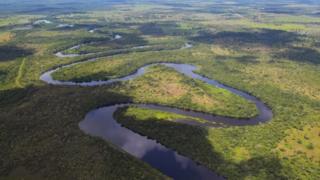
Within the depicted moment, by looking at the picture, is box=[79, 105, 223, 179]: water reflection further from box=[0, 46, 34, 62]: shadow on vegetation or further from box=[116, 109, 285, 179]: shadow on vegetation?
box=[0, 46, 34, 62]: shadow on vegetation

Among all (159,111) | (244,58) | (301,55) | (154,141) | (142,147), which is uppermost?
(301,55)

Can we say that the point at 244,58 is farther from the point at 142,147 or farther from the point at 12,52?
the point at 12,52

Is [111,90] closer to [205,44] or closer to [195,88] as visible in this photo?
[195,88]

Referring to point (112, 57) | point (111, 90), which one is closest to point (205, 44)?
point (112, 57)

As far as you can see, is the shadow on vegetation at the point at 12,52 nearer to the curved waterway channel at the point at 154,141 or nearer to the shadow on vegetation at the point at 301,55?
the curved waterway channel at the point at 154,141

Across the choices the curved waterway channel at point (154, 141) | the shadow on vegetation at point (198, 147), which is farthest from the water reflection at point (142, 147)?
the shadow on vegetation at point (198, 147)

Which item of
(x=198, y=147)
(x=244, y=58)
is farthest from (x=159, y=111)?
(x=244, y=58)
